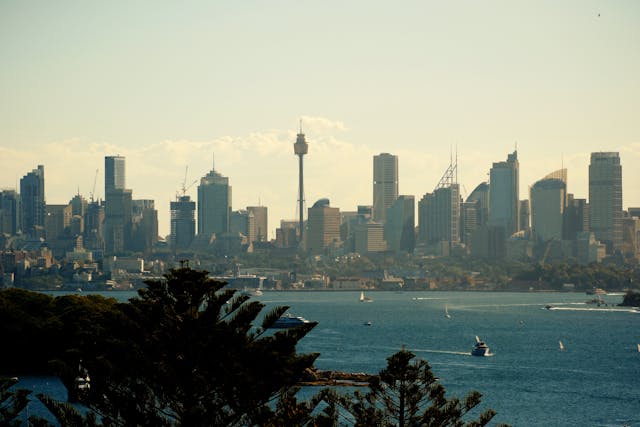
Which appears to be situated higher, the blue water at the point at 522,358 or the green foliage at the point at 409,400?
the green foliage at the point at 409,400

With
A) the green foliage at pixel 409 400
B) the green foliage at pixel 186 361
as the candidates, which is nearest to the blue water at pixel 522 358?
the green foliage at pixel 409 400

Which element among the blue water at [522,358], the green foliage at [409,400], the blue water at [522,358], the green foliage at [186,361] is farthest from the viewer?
the blue water at [522,358]

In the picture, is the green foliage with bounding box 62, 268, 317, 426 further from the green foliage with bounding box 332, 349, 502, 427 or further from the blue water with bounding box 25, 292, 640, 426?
the blue water with bounding box 25, 292, 640, 426

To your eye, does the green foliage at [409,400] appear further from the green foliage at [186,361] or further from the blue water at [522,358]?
the blue water at [522,358]

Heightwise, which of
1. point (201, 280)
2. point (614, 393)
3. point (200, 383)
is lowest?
point (614, 393)

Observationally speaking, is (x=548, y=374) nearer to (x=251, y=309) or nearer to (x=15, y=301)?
(x=15, y=301)

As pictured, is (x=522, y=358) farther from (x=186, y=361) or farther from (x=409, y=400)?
(x=186, y=361)

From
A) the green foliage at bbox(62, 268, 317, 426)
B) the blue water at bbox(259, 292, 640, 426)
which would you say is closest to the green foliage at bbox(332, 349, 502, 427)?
the green foliage at bbox(62, 268, 317, 426)

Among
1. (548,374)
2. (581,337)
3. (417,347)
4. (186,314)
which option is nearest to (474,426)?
(186,314)
